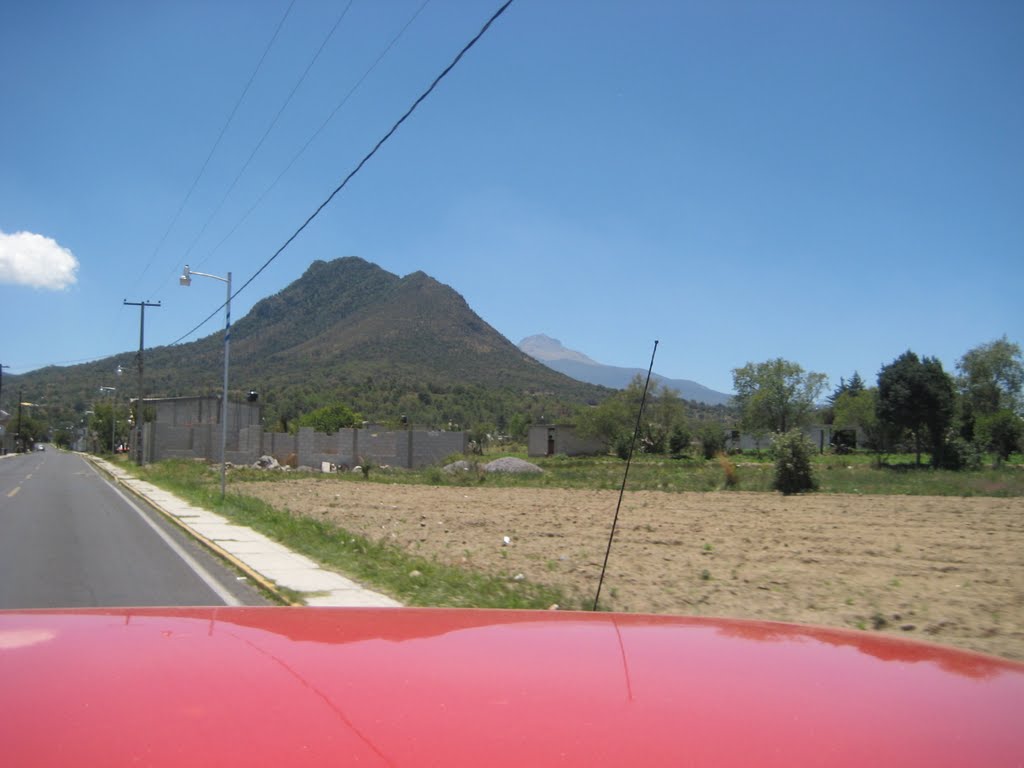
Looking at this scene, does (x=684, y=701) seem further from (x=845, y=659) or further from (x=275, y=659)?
(x=275, y=659)

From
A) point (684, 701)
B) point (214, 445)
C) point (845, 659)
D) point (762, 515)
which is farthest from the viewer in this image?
point (214, 445)

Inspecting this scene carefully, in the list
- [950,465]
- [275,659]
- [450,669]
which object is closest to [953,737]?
[450,669]

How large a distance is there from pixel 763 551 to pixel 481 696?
13971 mm

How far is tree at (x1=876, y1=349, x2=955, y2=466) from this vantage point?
53.2 meters

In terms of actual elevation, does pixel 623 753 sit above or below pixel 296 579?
above

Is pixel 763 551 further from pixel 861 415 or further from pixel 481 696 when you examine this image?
pixel 861 415

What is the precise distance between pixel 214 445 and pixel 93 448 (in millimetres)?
86813

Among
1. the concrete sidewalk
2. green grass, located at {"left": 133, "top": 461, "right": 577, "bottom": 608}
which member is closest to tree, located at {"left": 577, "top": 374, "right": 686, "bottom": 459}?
the concrete sidewalk

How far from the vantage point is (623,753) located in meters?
3.09

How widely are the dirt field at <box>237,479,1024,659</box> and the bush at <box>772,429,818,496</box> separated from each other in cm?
251

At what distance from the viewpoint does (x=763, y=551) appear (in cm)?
1670

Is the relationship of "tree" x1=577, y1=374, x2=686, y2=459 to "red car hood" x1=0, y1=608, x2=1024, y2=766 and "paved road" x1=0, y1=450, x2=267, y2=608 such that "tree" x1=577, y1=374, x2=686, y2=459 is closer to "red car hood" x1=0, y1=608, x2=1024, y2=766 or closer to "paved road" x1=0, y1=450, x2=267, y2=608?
"paved road" x1=0, y1=450, x2=267, y2=608

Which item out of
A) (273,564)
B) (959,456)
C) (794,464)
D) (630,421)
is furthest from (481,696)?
(630,421)

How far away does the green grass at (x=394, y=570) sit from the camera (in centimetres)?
1138
